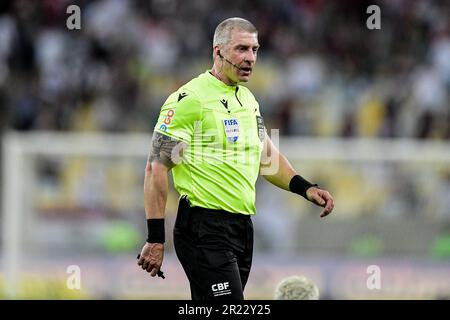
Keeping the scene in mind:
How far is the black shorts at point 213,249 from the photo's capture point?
5.96 m

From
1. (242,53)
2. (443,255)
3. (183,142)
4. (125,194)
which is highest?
(242,53)

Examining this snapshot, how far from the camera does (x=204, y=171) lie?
6.15m

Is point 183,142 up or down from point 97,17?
down

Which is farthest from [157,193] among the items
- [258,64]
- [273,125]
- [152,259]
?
[258,64]

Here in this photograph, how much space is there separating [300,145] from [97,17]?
439cm

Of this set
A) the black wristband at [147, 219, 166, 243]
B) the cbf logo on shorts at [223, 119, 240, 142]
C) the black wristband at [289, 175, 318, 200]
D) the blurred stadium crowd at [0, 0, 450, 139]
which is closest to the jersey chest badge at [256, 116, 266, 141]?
the cbf logo on shorts at [223, 119, 240, 142]

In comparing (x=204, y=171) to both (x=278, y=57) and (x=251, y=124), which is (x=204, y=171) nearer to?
(x=251, y=124)

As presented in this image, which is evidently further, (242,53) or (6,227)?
(6,227)

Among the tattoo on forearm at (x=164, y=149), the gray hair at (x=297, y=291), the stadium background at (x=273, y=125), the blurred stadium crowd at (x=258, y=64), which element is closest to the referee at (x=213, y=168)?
the tattoo on forearm at (x=164, y=149)

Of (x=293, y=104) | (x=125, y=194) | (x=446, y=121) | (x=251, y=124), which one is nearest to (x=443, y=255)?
(x=446, y=121)

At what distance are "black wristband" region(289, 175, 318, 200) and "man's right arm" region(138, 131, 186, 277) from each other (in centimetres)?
86

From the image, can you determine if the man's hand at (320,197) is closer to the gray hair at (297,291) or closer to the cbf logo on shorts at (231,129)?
the gray hair at (297,291)

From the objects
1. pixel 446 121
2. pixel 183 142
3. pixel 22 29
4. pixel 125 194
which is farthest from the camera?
pixel 22 29

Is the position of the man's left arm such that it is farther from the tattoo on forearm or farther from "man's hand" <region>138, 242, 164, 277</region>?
"man's hand" <region>138, 242, 164, 277</region>
